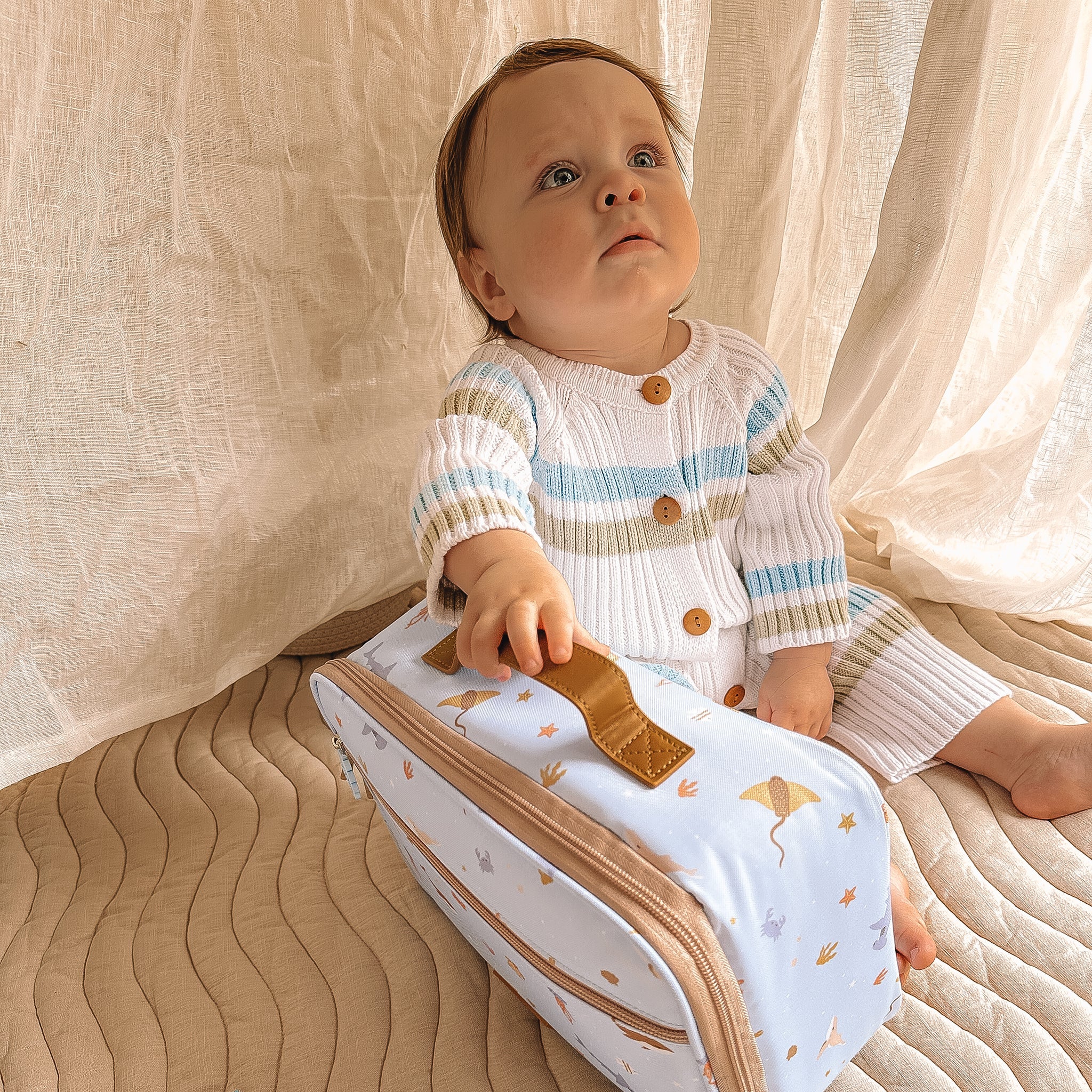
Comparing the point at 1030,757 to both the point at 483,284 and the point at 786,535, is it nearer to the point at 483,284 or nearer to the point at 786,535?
the point at 786,535

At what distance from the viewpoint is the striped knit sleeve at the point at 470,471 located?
2.39 feet

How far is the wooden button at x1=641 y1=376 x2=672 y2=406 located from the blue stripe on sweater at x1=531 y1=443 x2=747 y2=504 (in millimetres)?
63

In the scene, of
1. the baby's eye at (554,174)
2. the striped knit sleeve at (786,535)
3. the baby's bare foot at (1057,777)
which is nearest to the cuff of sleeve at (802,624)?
the striped knit sleeve at (786,535)

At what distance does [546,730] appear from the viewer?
0.61 m

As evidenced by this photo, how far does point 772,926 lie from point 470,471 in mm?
411

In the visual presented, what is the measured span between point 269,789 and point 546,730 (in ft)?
1.64

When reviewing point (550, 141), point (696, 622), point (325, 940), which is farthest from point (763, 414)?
point (325, 940)

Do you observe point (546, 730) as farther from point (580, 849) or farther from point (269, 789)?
point (269, 789)

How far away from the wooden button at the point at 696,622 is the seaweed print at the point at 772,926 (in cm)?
36

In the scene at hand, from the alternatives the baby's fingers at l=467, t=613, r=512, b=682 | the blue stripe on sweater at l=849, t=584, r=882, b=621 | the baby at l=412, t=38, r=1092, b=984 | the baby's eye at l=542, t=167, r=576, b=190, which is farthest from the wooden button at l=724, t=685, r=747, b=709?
the baby's eye at l=542, t=167, r=576, b=190

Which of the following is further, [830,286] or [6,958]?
[830,286]

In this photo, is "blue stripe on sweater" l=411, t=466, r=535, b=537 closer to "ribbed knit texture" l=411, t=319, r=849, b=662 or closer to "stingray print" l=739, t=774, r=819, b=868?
"ribbed knit texture" l=411, t=319, r=849, b=662

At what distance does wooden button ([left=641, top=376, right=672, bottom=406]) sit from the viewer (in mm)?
901

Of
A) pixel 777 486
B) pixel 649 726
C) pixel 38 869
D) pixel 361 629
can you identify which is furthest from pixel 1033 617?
pixel 38 869
